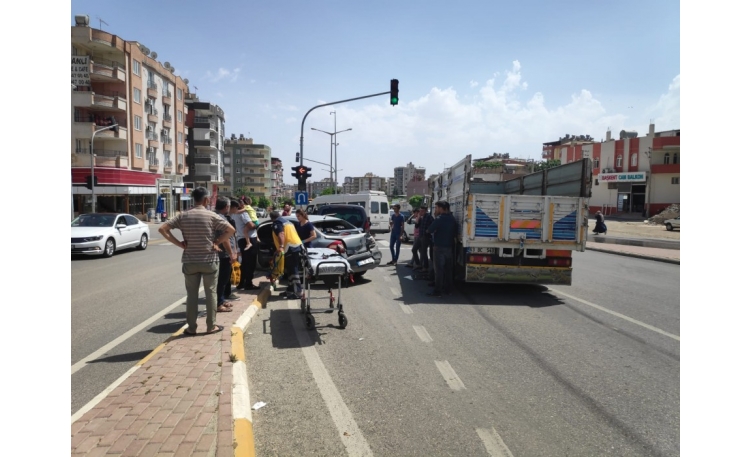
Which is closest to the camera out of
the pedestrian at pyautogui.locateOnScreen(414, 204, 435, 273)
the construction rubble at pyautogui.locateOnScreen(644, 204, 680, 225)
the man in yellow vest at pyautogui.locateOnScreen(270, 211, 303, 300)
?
the man in yellow vest at pyautogui.locateOnScreen(270, 211, 303, 300)

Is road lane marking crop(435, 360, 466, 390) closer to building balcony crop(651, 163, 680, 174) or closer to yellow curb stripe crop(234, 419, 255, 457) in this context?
yellow curb stripe crop(234, 419, 255, 457)

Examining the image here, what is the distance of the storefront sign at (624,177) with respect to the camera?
2159 inches

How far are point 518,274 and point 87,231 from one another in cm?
1403

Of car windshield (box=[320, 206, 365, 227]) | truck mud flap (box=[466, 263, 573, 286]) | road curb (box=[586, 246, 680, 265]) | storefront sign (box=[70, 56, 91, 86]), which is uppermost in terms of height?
storefront sign (box=[70, 56, 91, 86])

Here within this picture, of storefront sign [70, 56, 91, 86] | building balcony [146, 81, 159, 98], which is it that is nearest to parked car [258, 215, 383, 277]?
storefront sign [70, 56, 91, 86]

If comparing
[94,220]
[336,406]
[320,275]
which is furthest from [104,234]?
[336,406]

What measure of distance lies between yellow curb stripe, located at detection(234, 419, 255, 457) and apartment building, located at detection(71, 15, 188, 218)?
39408 mm

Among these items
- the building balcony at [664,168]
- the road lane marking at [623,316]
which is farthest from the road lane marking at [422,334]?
the building balcony at [664,168]

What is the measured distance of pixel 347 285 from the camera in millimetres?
11180

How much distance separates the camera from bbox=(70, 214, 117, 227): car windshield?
17.4m

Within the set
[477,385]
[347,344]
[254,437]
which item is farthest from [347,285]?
[254,437]

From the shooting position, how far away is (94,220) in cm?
1775

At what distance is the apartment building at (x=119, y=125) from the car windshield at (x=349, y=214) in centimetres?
2763

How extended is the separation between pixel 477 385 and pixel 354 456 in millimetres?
1798
